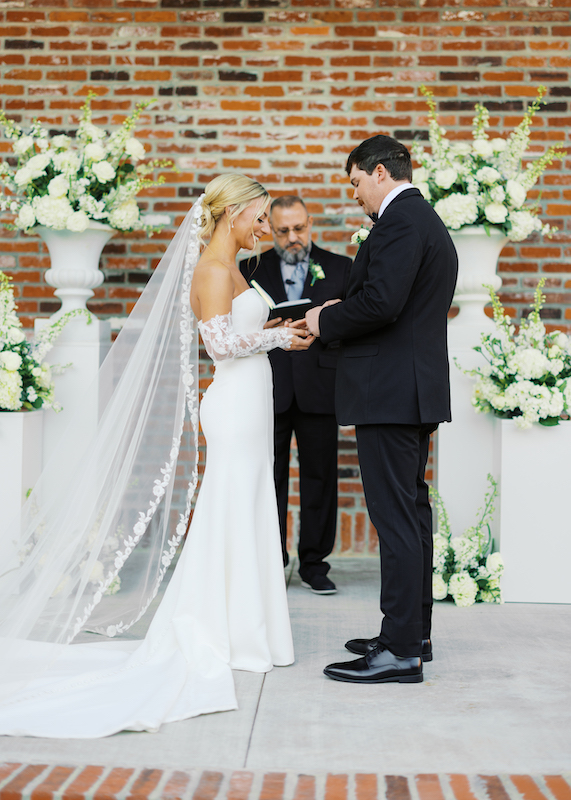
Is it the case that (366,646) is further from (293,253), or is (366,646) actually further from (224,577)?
(293,253)

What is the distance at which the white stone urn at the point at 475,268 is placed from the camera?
3729 mm

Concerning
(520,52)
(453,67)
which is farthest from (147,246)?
(520,52)

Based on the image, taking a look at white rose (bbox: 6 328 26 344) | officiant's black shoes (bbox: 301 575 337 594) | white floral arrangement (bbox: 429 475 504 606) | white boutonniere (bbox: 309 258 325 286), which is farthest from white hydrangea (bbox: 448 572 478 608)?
white rose (bbox: 6 328 26 344)

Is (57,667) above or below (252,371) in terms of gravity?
below

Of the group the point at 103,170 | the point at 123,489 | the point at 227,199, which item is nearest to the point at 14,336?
the point at 103,170

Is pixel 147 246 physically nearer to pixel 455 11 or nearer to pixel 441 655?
pixel 455 11

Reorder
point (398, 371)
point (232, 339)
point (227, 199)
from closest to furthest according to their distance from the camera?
point (398, 371)
point (232, 339)
point (227, 199)

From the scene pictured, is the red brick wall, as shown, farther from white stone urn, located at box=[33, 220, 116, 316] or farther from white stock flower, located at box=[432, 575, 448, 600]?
white stock flower, located at box=[432, 575, 448, 600]

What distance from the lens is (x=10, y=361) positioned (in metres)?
3.42

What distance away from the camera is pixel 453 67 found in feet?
14.1

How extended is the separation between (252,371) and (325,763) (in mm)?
1341

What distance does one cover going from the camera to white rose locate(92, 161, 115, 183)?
360 centimetres

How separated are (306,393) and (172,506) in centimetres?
108

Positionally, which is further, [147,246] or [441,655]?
[147,246]
